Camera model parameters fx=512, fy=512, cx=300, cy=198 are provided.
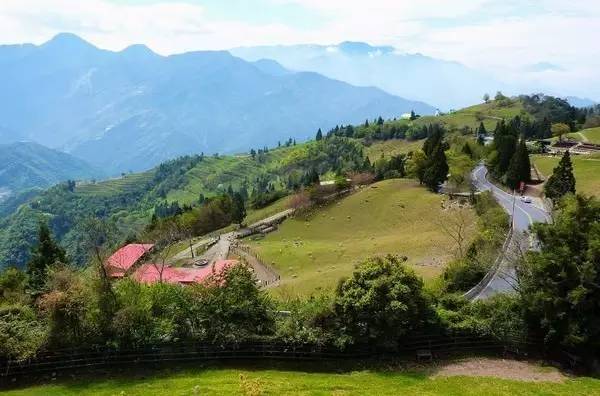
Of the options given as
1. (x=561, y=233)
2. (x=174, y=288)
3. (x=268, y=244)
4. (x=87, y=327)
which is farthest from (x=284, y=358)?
(x=268, y=244)

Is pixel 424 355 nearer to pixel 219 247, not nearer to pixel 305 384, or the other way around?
pixel 305 384

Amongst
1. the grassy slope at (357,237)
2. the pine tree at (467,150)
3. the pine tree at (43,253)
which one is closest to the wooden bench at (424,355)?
the grassy slope at (357,237)

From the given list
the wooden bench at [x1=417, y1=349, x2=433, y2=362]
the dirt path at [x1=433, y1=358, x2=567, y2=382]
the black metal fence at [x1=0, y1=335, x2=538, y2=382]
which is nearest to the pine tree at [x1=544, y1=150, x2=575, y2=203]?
the black metal fence at [x1=0, y1=335, x2=538, y2=382]

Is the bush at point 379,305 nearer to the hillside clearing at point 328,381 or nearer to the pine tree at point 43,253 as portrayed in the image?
the hillside clearing at point 328,381

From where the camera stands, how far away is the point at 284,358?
95.4ft

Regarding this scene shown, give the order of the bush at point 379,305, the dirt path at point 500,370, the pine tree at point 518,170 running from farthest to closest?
1. the pine tree at point 518,170
2. the bush at point 379,305
3. the dirt path at point 500,370

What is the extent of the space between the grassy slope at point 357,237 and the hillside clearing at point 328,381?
24.9 meters

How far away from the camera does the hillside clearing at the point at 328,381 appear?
24516mm

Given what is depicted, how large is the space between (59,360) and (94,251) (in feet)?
21.0

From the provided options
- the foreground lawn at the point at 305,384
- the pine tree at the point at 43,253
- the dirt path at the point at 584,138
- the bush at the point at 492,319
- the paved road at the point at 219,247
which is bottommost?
the paved road at the point at 219,247

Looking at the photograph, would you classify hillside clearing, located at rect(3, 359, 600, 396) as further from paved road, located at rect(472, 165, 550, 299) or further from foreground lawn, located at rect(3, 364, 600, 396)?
paved road, located at rect(472, 165, 550, 299)

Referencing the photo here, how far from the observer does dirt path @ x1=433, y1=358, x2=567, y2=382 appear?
27.4 metres

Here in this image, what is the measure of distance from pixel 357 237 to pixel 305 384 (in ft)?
200

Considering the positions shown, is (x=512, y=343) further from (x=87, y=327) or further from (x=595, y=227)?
(x=87, y=327)
